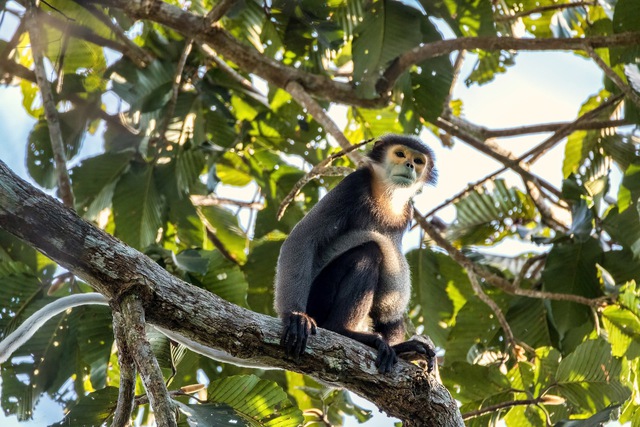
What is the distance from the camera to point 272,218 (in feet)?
26.1

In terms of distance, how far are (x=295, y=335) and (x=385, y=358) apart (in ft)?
2.07

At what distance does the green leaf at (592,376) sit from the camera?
5684mm

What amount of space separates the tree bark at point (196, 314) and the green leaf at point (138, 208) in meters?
2.95

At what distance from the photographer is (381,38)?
671cm

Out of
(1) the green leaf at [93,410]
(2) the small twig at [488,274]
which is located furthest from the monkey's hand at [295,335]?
(2) the small twig at [488,274]

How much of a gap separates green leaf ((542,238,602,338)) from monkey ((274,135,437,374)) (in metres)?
1.55

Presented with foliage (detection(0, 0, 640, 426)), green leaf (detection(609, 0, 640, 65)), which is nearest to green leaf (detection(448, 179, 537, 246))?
foliage (detection(0, 0, 640, 426))

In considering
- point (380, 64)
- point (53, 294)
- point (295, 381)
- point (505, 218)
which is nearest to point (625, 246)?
point (505, 218)

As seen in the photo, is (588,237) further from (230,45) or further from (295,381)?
(230,45)

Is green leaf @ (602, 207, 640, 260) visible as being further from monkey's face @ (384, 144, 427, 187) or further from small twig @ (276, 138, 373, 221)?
small twig @ (276, 138, 373, 221)

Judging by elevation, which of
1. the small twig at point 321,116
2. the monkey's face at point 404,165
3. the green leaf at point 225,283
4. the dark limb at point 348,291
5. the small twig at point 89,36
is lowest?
the dark limb at point 348,291

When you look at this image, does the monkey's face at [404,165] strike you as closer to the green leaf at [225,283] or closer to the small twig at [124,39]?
the green leaf at [225,283]

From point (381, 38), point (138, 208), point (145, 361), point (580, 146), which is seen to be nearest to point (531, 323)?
point (580, 146)

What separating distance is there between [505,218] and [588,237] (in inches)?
51.4
